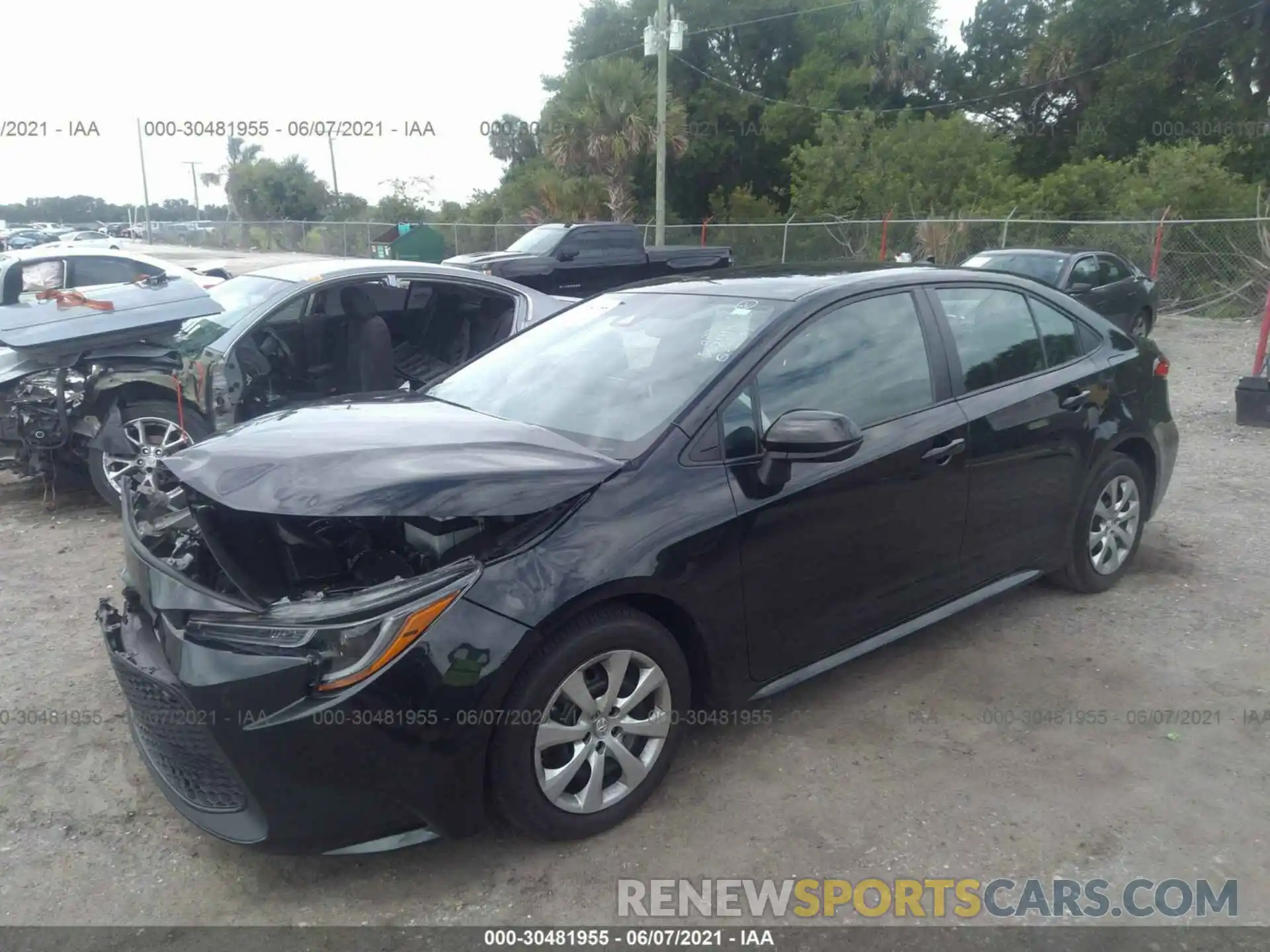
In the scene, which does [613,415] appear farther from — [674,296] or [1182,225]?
[1182,225]

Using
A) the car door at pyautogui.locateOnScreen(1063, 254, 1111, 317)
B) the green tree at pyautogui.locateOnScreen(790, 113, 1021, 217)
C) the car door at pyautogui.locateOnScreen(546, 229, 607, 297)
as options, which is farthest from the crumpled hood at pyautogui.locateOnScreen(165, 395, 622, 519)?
the green tree at pyautogui.locateOnScreen(790, 113, 1021, 217)

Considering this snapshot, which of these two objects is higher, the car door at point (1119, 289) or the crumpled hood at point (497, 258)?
the crumpled hood at point (497, 258)

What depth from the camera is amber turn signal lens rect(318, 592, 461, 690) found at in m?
2.66

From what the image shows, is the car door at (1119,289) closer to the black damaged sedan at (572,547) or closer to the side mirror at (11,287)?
the black damaged sedan at (572,547)

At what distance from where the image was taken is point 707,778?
3.46 metres

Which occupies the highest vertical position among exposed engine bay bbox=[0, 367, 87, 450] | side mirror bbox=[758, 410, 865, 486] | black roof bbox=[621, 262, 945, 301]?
black roof bbox=[621, 262, 945, 301]

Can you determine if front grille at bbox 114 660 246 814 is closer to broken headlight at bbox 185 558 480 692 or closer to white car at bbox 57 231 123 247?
broken headlight at bbox 185 558 480 692

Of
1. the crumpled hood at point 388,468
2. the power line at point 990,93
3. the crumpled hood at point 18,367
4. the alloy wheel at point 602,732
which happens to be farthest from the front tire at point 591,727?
the power line at point 990,93

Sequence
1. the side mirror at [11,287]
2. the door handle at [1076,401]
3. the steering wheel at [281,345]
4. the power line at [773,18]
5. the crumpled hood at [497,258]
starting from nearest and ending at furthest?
the door handle at [1076,401] < the steering wheel at [281,345] < the side mirror at [11,287] < the crumpled hood at [497,258] < the power line at [773,18]

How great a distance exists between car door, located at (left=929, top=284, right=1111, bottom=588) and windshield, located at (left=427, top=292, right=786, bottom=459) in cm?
103

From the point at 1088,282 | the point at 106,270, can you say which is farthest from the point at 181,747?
the point at 1088,282

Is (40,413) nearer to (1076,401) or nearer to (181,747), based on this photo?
(181,747)

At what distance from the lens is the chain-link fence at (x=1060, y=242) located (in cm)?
1756

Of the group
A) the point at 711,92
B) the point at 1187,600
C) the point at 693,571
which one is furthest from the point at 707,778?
the point at 711,92
